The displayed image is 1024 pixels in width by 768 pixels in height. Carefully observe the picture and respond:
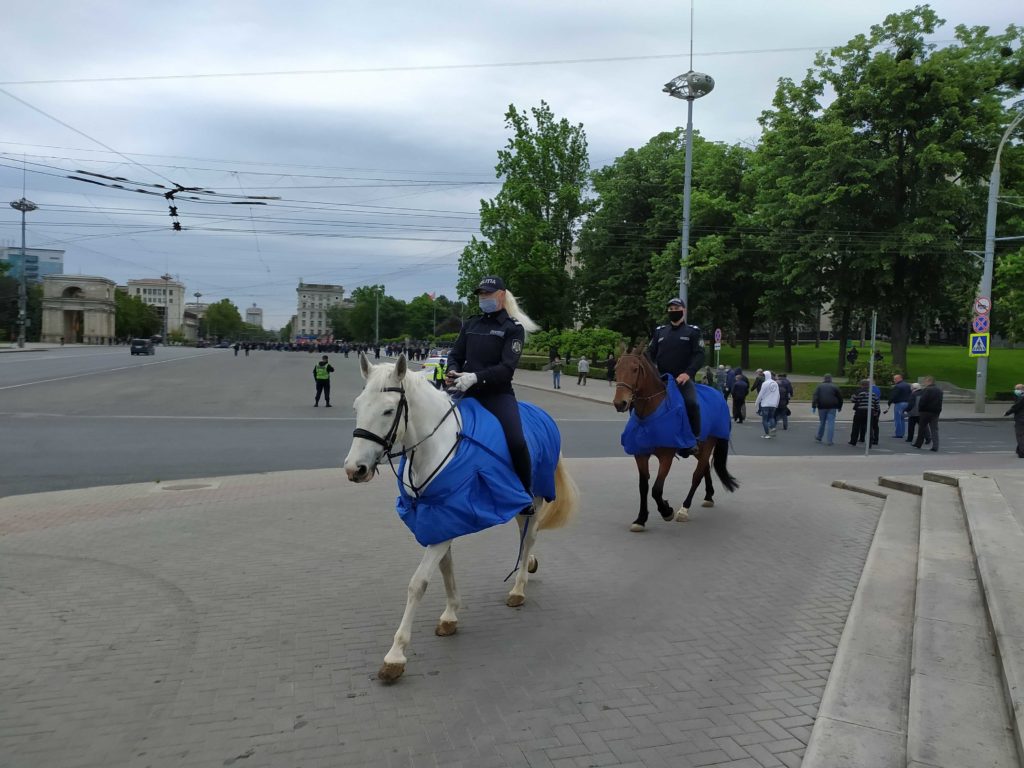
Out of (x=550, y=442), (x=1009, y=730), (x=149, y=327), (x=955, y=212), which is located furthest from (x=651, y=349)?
(x=149, y=327)

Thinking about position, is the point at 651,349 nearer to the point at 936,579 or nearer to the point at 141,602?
the point at 936,579

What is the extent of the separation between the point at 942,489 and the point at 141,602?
1009 cm

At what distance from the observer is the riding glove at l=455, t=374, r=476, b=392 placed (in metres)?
4.93

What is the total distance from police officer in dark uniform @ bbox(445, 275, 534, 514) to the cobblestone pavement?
138 cm

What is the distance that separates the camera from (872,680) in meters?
4.48

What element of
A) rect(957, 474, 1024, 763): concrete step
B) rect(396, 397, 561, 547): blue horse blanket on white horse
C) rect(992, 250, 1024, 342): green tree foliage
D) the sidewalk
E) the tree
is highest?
the tree

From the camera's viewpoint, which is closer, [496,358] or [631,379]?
[496,358]

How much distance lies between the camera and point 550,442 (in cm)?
597

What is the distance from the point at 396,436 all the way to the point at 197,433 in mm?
14048

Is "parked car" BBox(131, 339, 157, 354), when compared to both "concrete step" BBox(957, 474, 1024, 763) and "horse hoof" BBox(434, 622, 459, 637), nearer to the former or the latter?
"horse hoof" BBox(434, 622, 459, 637)

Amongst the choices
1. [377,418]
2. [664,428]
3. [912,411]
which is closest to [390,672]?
[377,418]

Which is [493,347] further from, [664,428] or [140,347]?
[140,347]

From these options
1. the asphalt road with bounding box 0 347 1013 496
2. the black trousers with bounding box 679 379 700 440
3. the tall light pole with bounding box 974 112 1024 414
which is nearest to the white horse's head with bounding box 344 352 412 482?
the black trousers with bounding box 679 379 700 440

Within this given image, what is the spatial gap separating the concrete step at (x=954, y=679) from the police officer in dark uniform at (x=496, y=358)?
278cm
